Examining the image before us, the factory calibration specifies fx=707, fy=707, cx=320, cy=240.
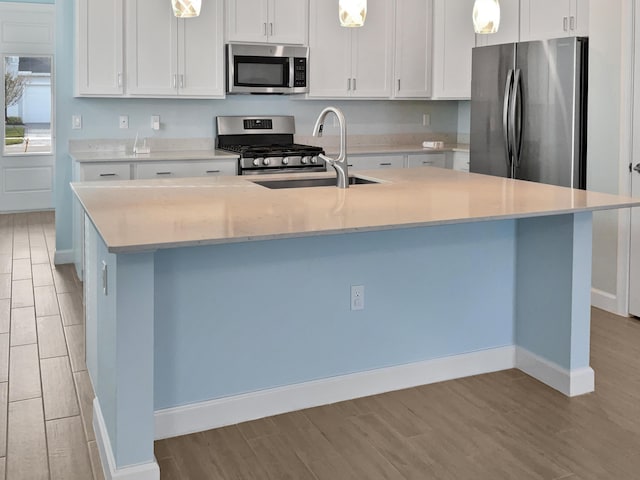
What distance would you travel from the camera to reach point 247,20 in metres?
5.73

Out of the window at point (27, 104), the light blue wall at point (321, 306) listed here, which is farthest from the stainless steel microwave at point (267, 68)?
the window at point (27, 104)

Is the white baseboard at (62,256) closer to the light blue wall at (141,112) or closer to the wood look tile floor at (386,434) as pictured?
the light blue wall at (141,112)

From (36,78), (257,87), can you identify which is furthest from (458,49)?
(36,78)

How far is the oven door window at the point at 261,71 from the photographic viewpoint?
573 cm

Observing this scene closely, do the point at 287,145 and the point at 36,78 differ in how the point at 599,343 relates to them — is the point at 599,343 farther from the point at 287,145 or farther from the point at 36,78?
the point at 36,78

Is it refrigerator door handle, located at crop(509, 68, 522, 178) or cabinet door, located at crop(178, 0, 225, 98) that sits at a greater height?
cabinet door, located at crop(178, 0, 225, 98)

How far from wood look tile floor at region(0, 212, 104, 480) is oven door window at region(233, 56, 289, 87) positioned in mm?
2090

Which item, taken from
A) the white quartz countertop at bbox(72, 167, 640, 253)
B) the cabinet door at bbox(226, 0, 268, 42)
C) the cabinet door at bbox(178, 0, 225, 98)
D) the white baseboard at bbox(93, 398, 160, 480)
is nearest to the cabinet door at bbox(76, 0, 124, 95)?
the cabinet door at bbox(178, 0, 225, 98)

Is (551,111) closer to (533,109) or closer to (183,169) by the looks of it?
(533,109)

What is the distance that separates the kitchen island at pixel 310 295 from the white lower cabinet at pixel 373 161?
2.33 meters

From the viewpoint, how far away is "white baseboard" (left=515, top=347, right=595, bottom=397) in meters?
3.29

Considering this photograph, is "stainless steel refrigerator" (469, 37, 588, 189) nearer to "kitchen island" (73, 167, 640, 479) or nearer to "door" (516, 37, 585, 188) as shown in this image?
"door" (516, 37, 585, 188)

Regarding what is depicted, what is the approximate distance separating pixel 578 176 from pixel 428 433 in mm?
2641

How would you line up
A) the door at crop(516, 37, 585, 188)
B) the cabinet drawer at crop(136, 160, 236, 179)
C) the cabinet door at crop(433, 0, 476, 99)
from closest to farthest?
the door at crop(516, 37, 585, 188)
the cabinet drawer at crop(136, 160, 236, 179)
the cabinet door at crop(433, 0, 476, 99)
